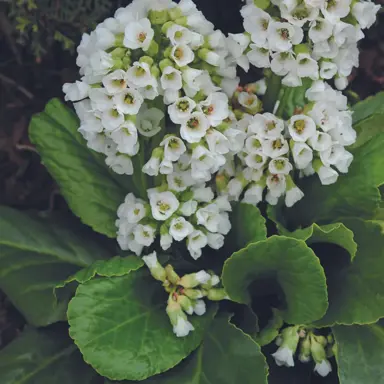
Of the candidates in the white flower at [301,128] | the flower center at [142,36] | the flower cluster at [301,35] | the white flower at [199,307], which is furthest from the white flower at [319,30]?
the white flower at [199,307]

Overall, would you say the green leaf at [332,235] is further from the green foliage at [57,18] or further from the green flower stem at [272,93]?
the green foliage at [57,18]

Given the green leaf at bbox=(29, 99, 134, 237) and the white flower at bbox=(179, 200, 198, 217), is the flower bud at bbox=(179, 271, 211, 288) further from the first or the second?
the green leaf at bbox=(29, 99, 134, 237)

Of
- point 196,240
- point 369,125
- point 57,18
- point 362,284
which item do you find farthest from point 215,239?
point 57,18

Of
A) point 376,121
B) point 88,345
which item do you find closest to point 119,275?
point 88,345

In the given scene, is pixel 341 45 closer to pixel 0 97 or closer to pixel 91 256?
pixel 91 256

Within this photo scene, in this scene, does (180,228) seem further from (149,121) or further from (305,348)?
(305,348)

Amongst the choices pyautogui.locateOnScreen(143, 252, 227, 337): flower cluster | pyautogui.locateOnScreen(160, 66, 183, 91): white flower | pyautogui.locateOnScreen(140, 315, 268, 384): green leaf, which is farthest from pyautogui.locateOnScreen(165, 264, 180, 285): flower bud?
pyautogui.locateOnScreen(160, 66, 183, 91): white flower

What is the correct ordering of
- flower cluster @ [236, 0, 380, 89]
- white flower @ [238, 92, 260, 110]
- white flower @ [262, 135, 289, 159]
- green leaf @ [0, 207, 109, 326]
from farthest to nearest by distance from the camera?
1. green leaf @ [0, 207, 109, 326]
2. white flower @ [238, 92, 260, 110]
3. white flower @ [262, 135, 289, 159]
4. flower cluster @ [236, 0, 380, 89]
